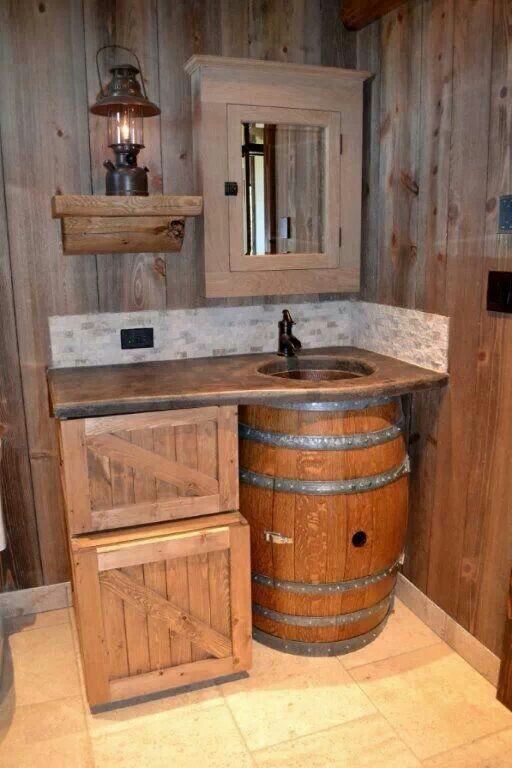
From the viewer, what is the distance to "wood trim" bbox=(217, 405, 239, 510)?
5.91 ft

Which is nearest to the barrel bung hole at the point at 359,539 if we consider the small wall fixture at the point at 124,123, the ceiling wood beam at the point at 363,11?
the small wall fixture at the point at 124,123

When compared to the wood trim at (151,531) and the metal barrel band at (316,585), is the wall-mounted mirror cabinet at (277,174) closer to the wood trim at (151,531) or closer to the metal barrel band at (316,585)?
the wood trim at (151,531)

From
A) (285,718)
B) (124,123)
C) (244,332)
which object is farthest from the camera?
(244,332)

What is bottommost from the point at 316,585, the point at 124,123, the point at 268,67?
the point at 316,585

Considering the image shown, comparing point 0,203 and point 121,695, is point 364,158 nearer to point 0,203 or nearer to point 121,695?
point 0,203

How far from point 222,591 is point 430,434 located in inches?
32.8

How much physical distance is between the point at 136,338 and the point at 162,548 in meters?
0.80

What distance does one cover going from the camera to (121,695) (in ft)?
5.92

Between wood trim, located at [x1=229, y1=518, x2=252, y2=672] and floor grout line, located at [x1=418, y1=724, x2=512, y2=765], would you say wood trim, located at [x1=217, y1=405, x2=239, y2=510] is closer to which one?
wood trim, located at [x1=229, y1=518, x2=252, y2=672]

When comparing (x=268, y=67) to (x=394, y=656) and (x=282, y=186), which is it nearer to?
(x=282, y=186)

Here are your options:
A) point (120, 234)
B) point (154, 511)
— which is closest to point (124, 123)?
point (120, 234)

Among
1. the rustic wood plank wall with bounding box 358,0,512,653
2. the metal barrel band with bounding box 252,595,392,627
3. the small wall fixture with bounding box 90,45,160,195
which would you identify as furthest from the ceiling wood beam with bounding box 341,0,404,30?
the metal barrel band with bounding box 252,595,392,627

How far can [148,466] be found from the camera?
1752mm

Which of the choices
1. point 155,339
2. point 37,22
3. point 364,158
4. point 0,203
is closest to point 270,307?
point 155,339
